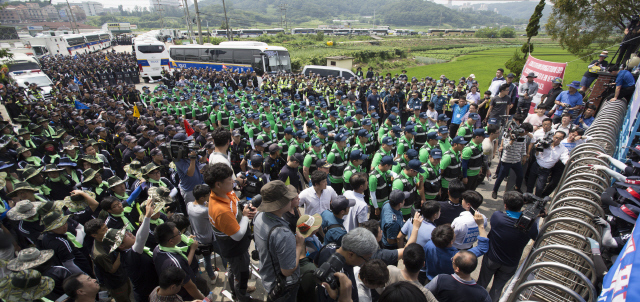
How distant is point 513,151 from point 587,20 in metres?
10.7

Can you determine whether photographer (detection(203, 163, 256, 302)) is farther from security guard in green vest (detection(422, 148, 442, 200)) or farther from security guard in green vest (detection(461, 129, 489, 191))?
security guard in green vest (detection(461, 129, 489, 191))

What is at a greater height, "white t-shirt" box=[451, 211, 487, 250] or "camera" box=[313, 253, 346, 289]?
"camera" box=[313, 253, 346, 289]

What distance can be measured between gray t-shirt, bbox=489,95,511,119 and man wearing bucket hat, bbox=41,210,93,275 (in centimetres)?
1029

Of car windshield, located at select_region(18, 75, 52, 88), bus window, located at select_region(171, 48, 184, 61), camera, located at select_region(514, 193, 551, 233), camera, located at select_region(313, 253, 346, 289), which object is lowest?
car windshield, located at select_region(18, 75, 52, 88)

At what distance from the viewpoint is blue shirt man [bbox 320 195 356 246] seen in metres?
3.07

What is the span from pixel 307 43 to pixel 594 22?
159 ft


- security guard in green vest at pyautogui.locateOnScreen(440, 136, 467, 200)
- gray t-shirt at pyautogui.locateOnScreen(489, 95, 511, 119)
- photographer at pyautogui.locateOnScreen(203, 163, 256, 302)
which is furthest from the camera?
gray t-shirt at pyautogui.locateOnScreen(489, 95, 511, 119)

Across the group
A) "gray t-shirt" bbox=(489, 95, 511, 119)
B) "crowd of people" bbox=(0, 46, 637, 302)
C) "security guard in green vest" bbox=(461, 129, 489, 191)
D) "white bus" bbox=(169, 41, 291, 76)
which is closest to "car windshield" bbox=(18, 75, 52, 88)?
"white bus" bbox=(169, 41, 291, 76)

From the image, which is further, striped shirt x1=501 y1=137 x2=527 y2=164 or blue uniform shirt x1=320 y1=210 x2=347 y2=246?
striped shirt x1=501 y1=137 x2=527 y2=164

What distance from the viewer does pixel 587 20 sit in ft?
39.0

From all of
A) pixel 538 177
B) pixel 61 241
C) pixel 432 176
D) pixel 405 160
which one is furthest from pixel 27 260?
pixel 538 177

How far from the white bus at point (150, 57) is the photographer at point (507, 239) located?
2890 cm

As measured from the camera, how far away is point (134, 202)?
13.5ft

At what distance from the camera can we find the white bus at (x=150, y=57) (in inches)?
995
